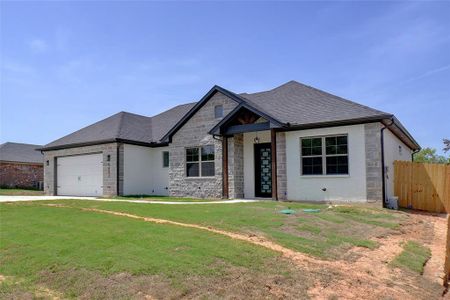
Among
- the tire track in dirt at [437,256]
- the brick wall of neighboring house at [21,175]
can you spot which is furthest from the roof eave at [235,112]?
the brick wall of neighboring house at [21,175]

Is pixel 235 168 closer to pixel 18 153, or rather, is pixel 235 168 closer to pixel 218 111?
pixel 218 111

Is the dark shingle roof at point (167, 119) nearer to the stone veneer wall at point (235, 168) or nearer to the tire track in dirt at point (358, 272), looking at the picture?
the stone veneer wall at point (235, 168)

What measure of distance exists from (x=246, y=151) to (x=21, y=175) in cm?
2294

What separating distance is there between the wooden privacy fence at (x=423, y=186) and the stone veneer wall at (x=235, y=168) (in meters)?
7.13

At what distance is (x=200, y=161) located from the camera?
19094 mm

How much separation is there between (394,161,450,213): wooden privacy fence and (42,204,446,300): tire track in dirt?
8366 millimetres

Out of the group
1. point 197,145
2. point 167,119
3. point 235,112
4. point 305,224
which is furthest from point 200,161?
point 305,224

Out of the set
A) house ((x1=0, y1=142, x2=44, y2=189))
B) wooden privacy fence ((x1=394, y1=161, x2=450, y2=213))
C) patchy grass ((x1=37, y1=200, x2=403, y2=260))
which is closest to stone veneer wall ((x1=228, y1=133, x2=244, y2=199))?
patchy grass ((x1=37, y1=200, x2=403, y2=260))

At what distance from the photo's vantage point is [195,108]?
19156mm

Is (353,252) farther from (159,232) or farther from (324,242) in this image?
(159,232)

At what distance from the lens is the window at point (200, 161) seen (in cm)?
1872

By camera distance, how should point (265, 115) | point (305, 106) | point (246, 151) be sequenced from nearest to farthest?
point (265, 115) < point (305, 106) < point (246, 151)

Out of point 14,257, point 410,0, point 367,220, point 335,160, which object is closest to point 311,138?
point 335,160

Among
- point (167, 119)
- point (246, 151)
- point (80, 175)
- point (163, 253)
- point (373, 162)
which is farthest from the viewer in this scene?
point (167, 119)
